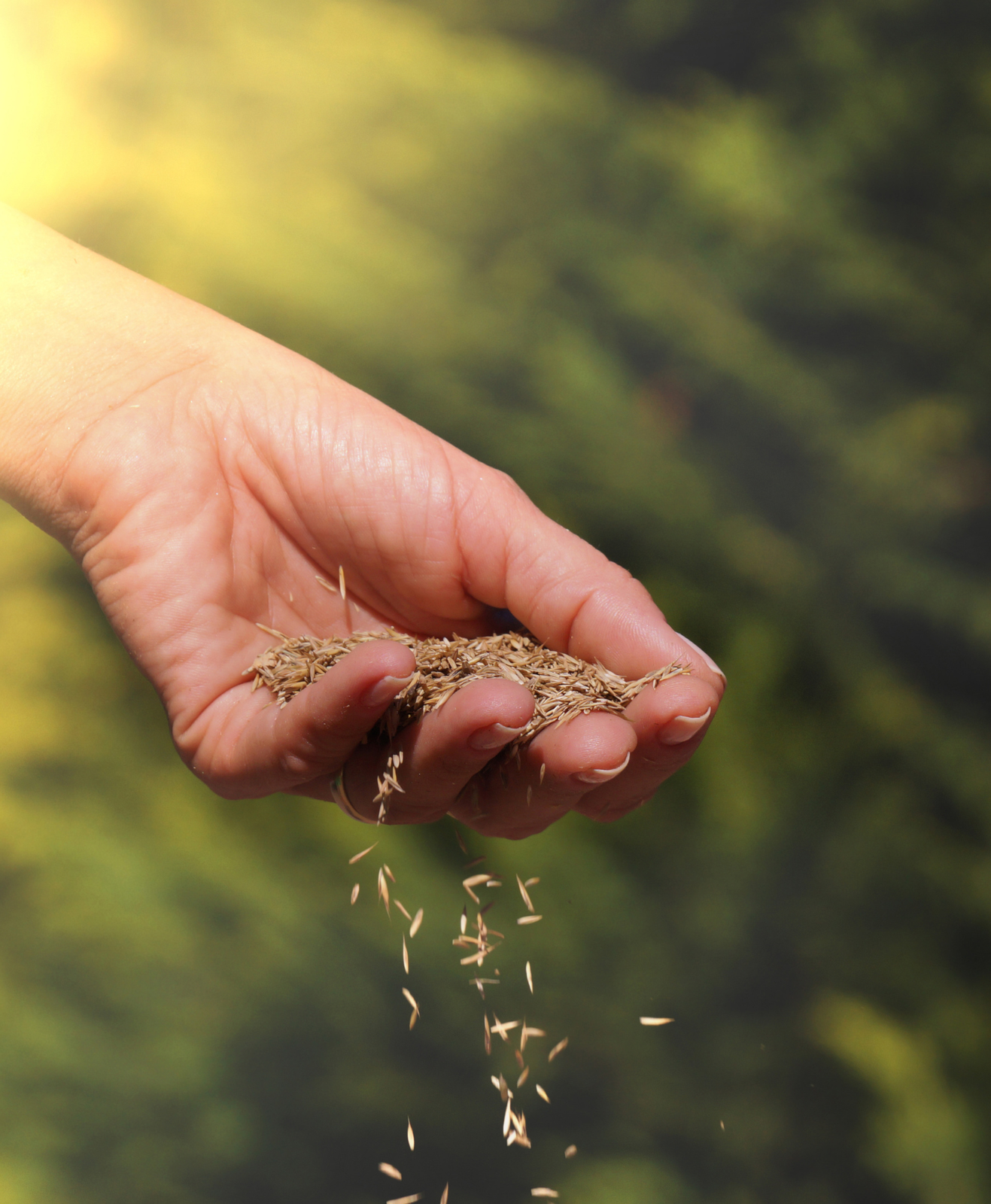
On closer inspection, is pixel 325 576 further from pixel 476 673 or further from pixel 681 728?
pixel 681 728

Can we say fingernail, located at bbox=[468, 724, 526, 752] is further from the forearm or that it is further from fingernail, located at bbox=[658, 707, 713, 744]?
the forearm

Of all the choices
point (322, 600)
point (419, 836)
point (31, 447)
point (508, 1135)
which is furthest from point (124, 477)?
point (508, 1135)

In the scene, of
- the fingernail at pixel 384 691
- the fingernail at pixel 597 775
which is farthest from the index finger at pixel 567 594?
the fingernail at pixel 384 691

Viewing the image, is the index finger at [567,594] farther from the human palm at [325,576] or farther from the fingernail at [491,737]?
the fingernail at [491,737]

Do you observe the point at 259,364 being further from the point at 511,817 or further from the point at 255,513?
the point at 511,817

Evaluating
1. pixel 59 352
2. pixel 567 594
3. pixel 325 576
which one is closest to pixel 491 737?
pixel 567 594

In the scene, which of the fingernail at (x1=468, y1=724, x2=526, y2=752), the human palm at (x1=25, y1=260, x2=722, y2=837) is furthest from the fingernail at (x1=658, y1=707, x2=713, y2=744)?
the fingernail at (x1=468, y1=724, x2=526, y2=752)
